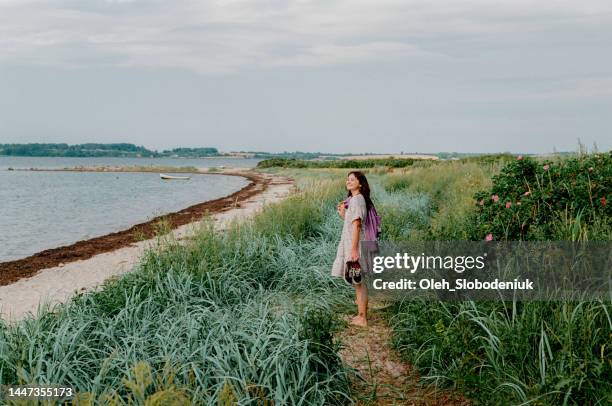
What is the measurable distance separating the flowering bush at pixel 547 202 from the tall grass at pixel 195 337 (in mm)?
1952

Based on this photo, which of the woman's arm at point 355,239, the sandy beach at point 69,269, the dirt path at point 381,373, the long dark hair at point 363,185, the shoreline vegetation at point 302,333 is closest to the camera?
the shoreline vegetation at point 302,333

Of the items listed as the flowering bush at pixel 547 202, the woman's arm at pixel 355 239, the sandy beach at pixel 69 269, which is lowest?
the sandy beach at pixel 69 269

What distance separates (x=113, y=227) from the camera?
18672mm

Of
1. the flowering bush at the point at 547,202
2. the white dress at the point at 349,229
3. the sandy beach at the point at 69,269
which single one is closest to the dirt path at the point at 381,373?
the white dress at the point at 349,229

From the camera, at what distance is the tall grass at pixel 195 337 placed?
142 inches

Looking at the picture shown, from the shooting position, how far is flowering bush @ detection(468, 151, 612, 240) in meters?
5.76

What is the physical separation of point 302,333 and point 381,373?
0.80 metres

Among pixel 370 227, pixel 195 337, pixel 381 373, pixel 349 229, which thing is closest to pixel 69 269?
pixel 349 229

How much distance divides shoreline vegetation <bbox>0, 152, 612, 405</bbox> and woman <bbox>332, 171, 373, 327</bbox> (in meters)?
0.34

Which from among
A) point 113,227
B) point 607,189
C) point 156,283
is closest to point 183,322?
point 156,283

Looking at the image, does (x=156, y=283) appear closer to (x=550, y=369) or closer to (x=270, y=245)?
(x=270, y=245)

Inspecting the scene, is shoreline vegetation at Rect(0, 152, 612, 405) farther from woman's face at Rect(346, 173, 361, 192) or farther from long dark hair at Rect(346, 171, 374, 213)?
woman's face at Rect(346, 173, 361, 192)

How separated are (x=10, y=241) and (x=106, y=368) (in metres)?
13.8

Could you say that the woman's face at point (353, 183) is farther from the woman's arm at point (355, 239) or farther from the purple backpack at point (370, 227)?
the woman's arm at point (355, 239)
